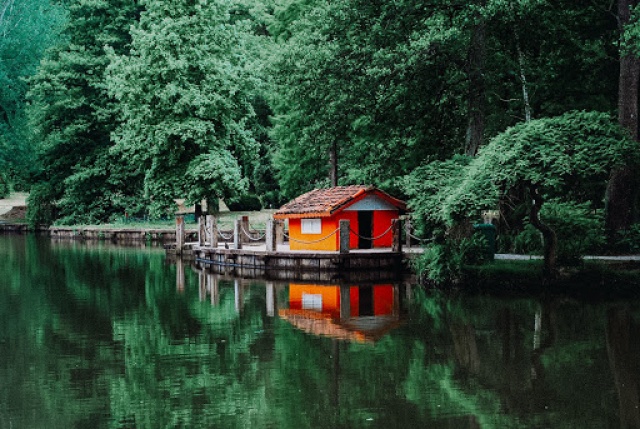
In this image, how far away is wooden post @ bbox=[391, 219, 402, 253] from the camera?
2502 centimetres

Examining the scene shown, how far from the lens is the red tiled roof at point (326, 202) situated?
2588 centimetres

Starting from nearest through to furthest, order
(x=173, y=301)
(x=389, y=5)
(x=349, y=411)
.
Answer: (x=349, y=411) → (x=173, y=301) → (x=389, y=5)

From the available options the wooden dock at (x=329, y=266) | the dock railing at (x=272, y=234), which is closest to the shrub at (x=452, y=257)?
the wooden dock at (x=329, y=266)

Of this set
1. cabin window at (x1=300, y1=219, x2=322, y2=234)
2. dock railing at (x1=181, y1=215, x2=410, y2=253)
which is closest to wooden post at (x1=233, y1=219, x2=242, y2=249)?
dock railing at (x1=181, y1=215, x2=410, y2=253)

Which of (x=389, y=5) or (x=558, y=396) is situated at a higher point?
(x=389, y=5)

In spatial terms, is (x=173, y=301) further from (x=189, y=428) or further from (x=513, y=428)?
(x=513, y=428)

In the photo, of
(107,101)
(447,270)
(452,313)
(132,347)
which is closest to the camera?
(132,347)

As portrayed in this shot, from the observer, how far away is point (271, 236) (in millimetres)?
26625

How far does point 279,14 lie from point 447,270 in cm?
2366

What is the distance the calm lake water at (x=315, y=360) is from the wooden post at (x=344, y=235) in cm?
396

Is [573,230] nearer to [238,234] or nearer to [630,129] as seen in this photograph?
[630,129]

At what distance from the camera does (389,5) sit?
81.7ft

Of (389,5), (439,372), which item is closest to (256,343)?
(439,372)

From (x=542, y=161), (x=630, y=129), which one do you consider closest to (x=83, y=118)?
(x=630, y=129)
